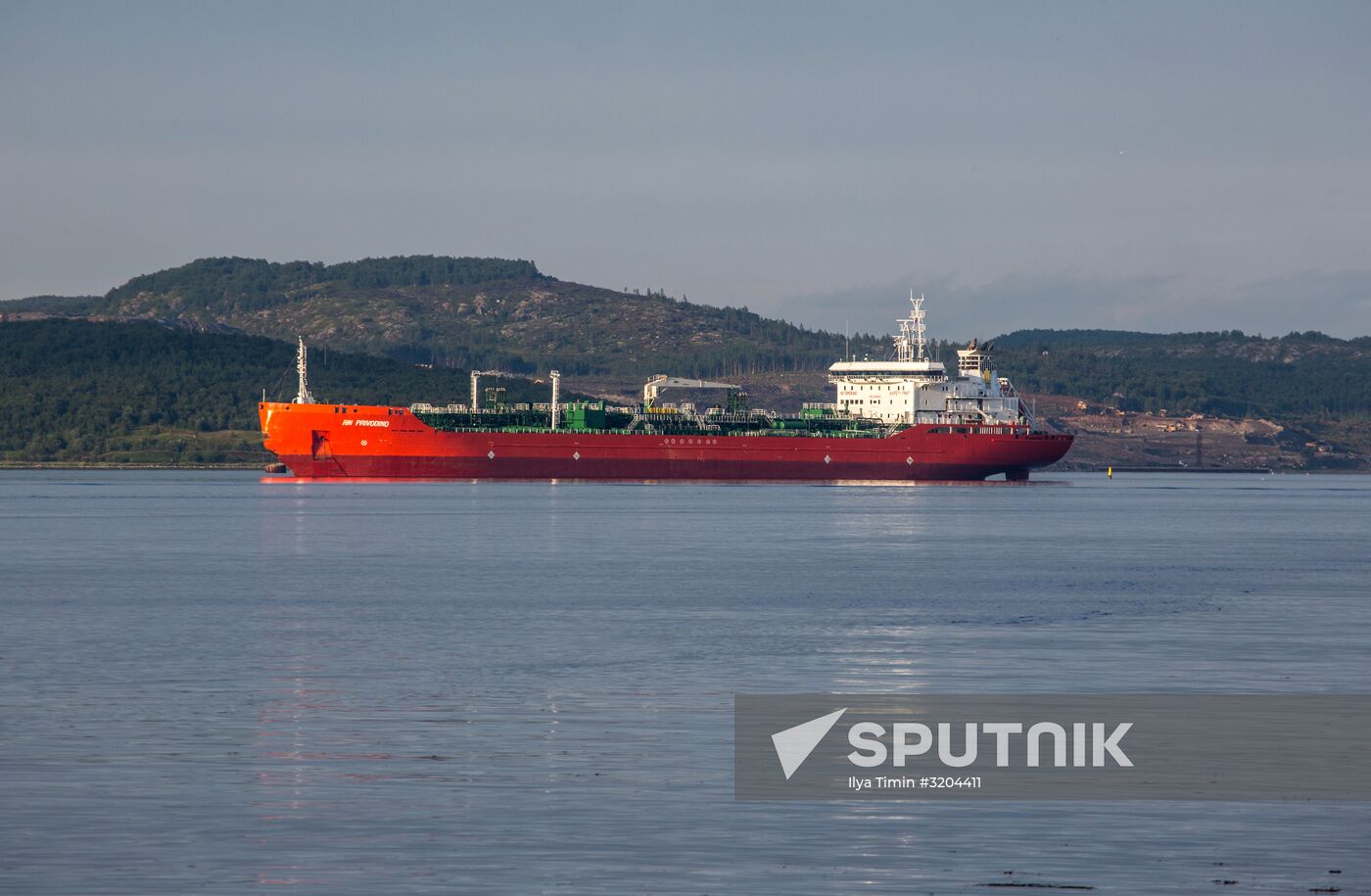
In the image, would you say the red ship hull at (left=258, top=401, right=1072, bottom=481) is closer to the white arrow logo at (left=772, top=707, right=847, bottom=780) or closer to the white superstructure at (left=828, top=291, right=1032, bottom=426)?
the white superstructure at (left=828, top=291, right=1032, bottom=426)

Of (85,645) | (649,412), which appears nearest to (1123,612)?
(85,645)

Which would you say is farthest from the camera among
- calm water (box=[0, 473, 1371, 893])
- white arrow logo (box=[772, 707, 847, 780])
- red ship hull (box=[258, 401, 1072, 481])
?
red ship hull (box=[258, 401, 1072, 481])

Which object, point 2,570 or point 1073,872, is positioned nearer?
point 1073,872

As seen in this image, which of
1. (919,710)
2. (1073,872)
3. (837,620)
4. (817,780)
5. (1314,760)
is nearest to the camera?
(1073,872)

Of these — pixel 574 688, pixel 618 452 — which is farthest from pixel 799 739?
pixel 618 452

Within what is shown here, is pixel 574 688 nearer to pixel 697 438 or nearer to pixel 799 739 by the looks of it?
pixel 799 739

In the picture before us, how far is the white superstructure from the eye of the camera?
442ft

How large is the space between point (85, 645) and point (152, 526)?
150ft

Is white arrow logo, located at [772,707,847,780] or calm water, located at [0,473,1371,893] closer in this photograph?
calm water, located at [0,473,1371,893]

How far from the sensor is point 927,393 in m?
135

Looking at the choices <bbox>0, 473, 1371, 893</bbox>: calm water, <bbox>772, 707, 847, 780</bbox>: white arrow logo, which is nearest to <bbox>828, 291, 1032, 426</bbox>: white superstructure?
<bbox>0, 473, 1371, 893</bbox>: calm water

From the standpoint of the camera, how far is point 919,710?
22297 millimetres

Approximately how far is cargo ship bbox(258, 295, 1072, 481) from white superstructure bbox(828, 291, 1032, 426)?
0.36ft

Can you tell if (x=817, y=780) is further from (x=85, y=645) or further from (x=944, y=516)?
(x=944, y=516)
